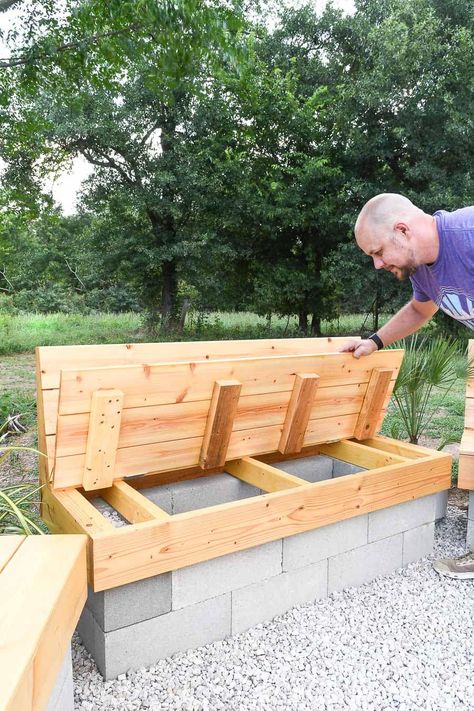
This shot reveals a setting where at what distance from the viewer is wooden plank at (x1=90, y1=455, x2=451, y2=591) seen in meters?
1.75

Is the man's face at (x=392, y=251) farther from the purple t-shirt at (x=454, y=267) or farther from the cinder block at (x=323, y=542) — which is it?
the cinder block at (x=323, y=542)

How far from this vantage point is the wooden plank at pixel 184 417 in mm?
2023

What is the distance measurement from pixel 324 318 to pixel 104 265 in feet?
19.1

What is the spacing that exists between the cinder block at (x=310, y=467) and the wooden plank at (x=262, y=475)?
1.25ft

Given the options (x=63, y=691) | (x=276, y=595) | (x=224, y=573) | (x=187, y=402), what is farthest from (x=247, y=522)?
(x=63, y=691)

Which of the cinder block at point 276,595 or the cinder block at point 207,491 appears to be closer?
the cinder block at point 276,595

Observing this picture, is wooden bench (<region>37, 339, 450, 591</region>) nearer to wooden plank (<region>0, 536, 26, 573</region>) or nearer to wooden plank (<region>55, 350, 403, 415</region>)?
wooden plank (<region>55, 350, 403, 415</region>)

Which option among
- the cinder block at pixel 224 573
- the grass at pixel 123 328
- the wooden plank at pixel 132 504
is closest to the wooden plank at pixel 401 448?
the cinder block at pixel 224 573

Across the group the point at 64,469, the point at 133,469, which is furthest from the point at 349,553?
the point at 64,469

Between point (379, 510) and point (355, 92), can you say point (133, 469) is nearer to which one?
point (379, 510)

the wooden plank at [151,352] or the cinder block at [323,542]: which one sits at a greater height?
the wooden plank at [151,352]

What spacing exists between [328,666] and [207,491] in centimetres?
96

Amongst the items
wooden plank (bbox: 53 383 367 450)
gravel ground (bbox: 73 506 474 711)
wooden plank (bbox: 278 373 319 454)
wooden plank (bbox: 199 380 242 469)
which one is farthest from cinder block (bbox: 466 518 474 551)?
wooden plank (bbox: 199 380 242 469)

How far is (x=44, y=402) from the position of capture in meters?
2.00
